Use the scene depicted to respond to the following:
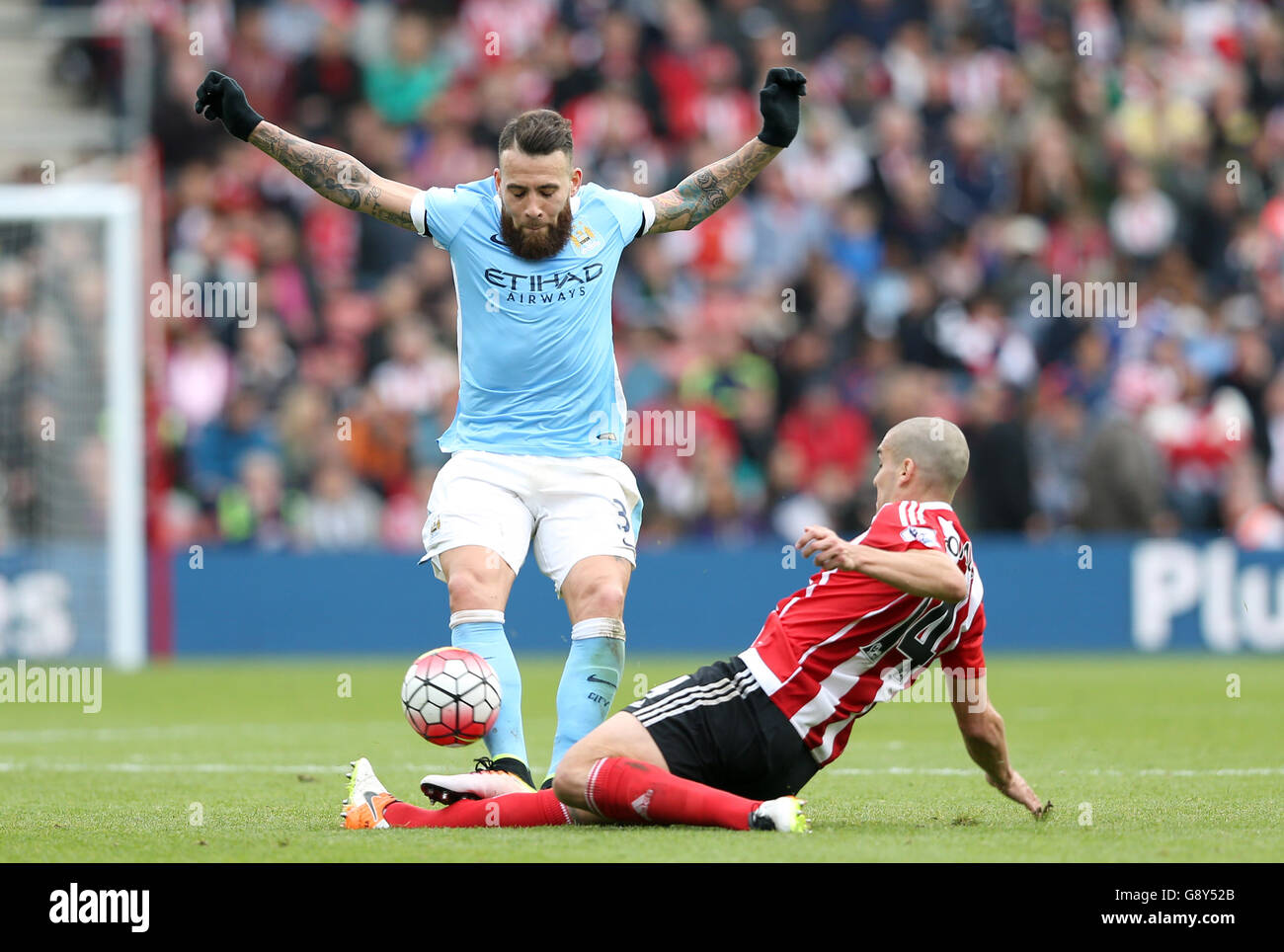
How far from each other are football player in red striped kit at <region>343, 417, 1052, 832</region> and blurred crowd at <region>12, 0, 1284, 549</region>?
380 inches

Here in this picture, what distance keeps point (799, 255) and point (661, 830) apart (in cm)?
1208

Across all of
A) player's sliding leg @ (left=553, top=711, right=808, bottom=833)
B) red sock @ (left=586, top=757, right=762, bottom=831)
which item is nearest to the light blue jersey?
player's sliding leg @ (left=553, top=711, right=808, bottom=833)

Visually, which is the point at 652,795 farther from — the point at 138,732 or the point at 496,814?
the point at 138,732

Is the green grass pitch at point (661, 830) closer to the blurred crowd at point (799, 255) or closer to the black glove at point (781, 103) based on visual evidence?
the blurred crowd at point (799, 255)

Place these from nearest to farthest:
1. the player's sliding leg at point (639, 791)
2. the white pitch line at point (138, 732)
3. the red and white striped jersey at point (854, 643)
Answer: the player's sliding leg at point (639, 791) → the red and white striped jersey at point (854, 643) → the white pitch line at point (138, 732)

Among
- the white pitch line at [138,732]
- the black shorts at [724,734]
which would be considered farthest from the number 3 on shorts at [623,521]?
the white pitch line at [138,732]

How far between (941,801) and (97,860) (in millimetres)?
3085

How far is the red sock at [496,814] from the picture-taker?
6.18m

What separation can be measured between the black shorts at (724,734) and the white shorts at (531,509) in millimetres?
979

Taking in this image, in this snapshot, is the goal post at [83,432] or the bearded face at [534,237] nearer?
the bearded face at [534,237]

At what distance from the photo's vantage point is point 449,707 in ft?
20.7
